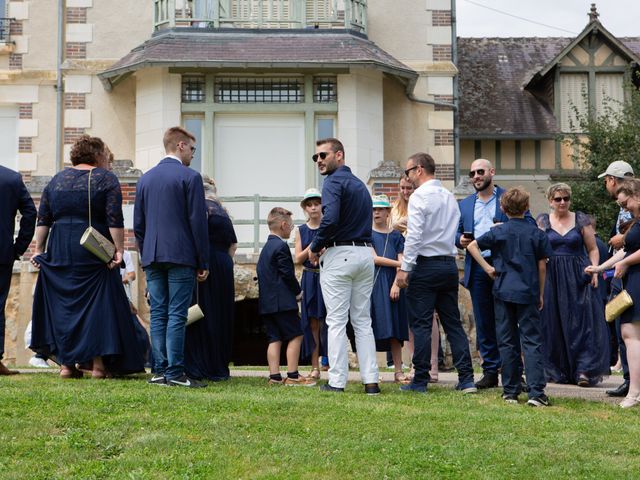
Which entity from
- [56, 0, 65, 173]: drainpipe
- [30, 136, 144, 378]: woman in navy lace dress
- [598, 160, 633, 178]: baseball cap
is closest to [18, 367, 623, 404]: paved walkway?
[30, 136, 144, 378]: woman in navy lace dress

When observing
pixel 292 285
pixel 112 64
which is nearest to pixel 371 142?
pixel 112 64

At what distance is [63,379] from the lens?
8.92 meters

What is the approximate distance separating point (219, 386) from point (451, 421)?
246cm

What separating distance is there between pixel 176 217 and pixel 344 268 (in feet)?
4.74

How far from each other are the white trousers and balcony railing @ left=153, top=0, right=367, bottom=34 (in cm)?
1142

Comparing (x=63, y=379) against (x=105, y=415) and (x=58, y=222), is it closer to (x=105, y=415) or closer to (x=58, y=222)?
(x=58, y=222)

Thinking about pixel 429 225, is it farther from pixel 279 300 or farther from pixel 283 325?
pixel 283 325

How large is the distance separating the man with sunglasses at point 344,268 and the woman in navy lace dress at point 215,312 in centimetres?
129

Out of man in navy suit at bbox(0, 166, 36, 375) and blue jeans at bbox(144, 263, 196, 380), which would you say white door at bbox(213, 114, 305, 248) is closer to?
man in navy suit at bbox(0, 166, 36, 375)

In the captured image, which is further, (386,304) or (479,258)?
(386,304)

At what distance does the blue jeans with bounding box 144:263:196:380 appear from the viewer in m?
8.57

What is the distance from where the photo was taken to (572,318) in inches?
398

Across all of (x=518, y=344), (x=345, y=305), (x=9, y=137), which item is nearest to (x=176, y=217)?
(x=345, y=305)

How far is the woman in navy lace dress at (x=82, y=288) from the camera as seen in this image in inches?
352
